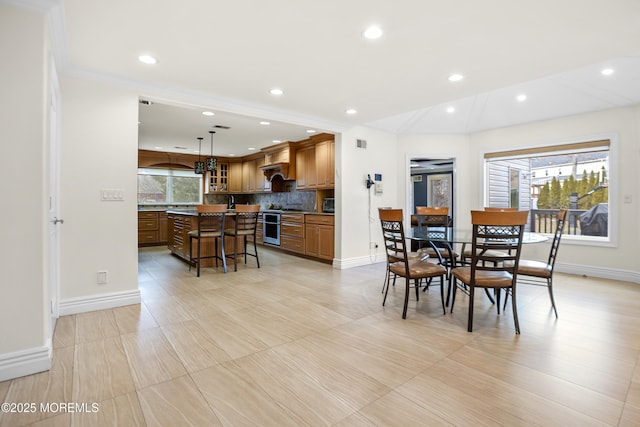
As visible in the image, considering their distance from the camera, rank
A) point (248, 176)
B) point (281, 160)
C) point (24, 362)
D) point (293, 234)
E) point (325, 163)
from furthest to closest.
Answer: point (248, 176) < point (281, 160) < point (293, 234) < point (325, 163) < point (24, 362)

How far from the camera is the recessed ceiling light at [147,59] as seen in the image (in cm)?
267

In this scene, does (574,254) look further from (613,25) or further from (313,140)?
(313,140)

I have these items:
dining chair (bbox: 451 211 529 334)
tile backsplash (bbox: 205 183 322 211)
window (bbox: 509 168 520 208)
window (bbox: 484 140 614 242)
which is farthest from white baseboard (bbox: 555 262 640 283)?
tile backsplash (bbox: 205 183 322 211)

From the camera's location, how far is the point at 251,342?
7.77 ft

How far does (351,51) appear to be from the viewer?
2.57 m

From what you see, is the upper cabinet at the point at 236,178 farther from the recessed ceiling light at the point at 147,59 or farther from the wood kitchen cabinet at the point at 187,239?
the recessed ceiling light at the point at 147,59

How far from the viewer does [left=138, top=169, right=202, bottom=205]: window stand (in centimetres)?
800

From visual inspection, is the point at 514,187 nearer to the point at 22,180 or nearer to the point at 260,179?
the point at 260,179

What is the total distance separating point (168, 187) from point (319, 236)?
5087 mm

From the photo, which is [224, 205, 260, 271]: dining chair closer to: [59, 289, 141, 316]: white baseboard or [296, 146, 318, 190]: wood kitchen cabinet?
[296, 146, 318, 190]: wood kitchen cabinet

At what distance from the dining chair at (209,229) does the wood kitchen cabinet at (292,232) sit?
1.59m

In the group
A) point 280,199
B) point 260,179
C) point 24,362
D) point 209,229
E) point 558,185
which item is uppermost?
point 260,179

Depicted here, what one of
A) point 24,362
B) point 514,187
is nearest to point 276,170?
point 514,187

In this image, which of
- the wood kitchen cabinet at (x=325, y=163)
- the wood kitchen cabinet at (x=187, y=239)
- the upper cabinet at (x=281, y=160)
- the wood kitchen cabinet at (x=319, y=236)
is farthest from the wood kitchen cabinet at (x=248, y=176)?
the wood kitchen cabinet at (x=319, y=236)
